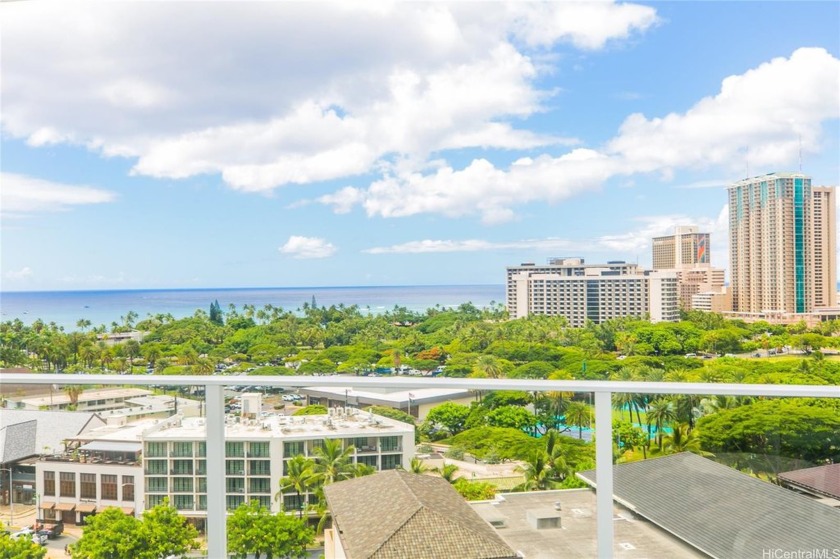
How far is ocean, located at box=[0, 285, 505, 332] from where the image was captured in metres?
11.0

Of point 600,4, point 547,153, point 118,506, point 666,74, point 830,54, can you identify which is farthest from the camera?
point 547,153

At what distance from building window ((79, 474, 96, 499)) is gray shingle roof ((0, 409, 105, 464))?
0.14m

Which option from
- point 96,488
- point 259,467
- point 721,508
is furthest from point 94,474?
point 721,508

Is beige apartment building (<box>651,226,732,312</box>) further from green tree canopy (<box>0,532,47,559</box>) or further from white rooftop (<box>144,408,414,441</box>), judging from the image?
green tree canopy (<box>0,532,47,559</box>)

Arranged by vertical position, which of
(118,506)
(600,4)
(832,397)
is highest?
(600,4)

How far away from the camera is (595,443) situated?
170cm

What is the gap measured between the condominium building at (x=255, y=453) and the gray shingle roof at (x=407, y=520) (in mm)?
79

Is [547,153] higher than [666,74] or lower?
lower

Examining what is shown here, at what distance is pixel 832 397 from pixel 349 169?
45.7 ft

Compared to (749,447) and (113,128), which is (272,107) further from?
(749,447)

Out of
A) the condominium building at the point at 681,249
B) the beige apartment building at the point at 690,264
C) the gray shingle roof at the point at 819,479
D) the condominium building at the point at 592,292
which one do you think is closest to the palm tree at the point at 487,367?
the condominium building at the point at 592,292

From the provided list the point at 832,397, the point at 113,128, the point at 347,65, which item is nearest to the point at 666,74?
the point at 347,65

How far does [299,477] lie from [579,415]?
836mm

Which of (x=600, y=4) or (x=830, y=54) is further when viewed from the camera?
(x=600, y=4)
